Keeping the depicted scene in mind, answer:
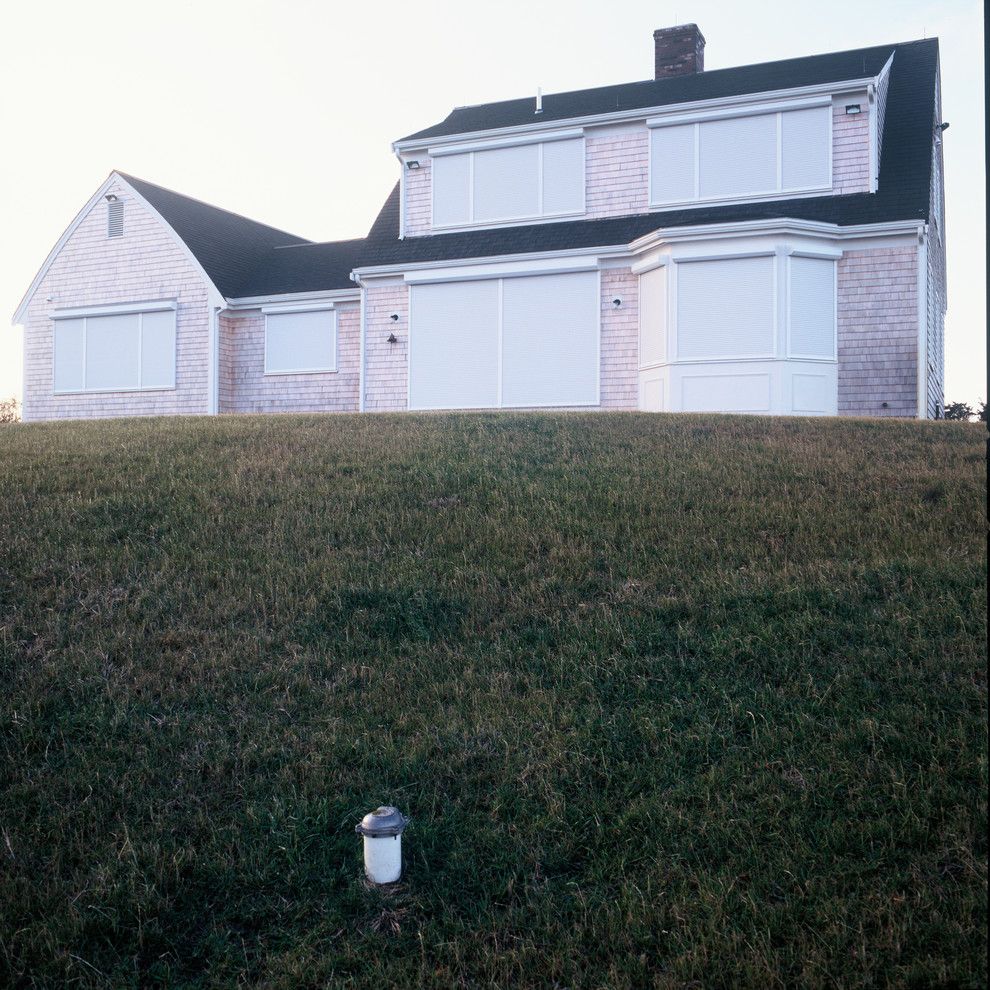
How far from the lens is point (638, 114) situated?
Answer: 1816 centimetres

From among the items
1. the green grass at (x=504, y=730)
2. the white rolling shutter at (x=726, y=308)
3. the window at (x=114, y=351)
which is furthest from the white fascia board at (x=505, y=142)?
the green grass at (x=504, y=730)

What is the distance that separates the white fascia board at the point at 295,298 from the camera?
2072 centimetres

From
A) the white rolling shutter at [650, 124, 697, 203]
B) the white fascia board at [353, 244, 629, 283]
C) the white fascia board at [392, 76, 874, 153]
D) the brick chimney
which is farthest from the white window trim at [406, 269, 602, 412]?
the brick chimney

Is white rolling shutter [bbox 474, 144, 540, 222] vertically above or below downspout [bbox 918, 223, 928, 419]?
above

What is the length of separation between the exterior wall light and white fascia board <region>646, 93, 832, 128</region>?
54.8 ft

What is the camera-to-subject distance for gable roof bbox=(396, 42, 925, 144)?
17859 mm

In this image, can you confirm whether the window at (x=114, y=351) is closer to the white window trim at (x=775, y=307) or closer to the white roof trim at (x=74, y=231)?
the white roof trim at (x=74, y=231)

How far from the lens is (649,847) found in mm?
4180

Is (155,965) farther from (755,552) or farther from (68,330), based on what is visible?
(68,330)

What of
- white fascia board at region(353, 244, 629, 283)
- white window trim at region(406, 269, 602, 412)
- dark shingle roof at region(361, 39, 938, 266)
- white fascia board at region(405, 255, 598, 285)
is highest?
dark shingle roof at region(361, 39, 938, 266)

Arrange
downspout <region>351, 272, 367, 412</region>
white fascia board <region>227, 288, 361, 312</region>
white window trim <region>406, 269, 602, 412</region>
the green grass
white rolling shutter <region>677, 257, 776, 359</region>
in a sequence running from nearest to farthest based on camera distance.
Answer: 1. the green grass
2. white rolling shutter <region>677, 257, 776, 359</region>
3. white window trim <region>406, 269, 602, 412</region>
4. downspout <region>351, 272, 367, 412</region>
5. white fascia board <region>227, 288, 361, 312</region>

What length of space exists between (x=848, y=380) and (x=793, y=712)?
12583mm

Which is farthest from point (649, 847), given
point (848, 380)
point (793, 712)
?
point (848, 380)

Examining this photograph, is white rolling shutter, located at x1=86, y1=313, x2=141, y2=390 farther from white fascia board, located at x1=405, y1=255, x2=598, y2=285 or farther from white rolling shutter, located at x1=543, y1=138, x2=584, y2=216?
white rolling shutter, located at x1=543, y1=138, x2=584, y2=216
